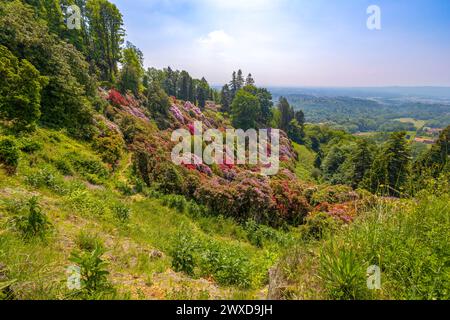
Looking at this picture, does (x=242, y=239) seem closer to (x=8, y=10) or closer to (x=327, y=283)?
(x=327, y=283)

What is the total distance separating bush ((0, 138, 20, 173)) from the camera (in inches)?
269

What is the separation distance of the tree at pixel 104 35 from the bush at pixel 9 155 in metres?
29.9

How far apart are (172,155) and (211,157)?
3.93 metres

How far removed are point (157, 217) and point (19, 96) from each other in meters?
7.46

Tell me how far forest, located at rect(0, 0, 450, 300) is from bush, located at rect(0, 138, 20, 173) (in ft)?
0.11

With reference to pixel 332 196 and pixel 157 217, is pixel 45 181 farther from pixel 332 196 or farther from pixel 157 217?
pixel 332 196

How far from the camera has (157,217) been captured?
9422mm

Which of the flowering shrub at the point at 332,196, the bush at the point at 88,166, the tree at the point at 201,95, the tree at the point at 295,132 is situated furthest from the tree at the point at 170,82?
the flowering shrub at the point at 332,196

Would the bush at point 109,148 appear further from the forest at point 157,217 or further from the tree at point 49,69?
the tree at point 49,69

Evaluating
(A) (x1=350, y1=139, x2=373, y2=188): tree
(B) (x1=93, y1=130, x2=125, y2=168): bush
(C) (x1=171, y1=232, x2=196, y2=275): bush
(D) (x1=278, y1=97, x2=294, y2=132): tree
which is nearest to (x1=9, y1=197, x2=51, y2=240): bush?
(C) (x1=171, y1=232, x2=196, y2=275): bush

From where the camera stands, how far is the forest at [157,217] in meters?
2.54

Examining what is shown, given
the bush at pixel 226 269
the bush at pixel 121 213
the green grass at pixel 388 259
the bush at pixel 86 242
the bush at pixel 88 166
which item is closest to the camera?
the green grass at pixel 388 259
